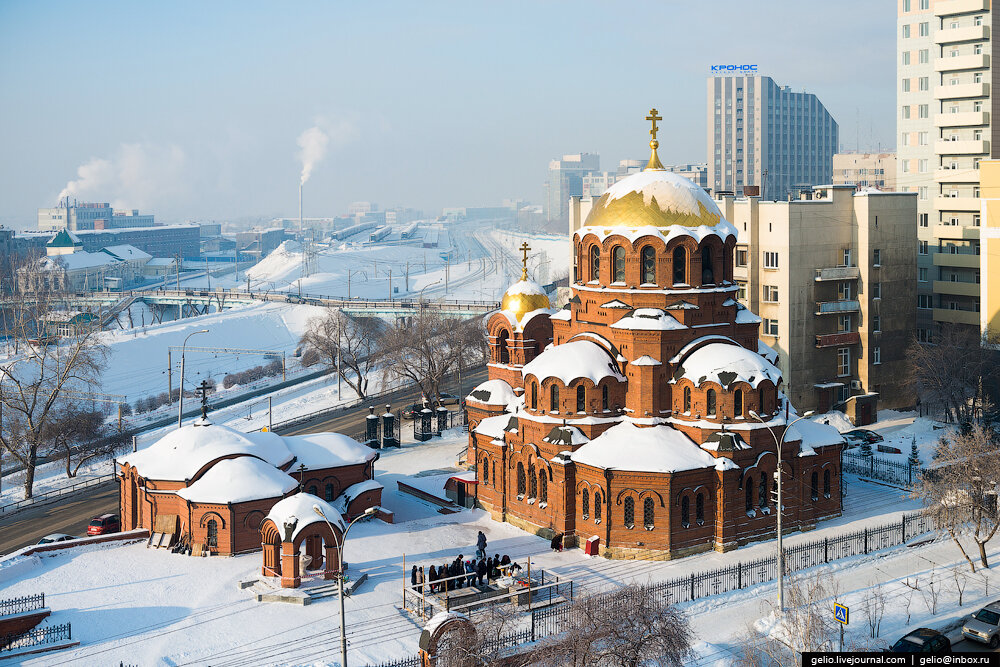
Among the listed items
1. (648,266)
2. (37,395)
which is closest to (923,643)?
(648,266)

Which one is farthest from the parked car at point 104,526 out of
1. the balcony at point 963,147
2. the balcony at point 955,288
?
the balcony at point 963,147

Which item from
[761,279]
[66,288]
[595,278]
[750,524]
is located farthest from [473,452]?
[66,288]

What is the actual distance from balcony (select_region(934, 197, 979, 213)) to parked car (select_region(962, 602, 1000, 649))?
4548cm

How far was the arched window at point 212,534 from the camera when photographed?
4050 cm

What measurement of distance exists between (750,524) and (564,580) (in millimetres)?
8940

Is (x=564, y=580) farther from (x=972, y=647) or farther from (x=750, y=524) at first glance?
(x=972, y=647)

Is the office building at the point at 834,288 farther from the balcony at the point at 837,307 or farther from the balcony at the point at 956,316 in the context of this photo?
the balcony at the point at 956,316

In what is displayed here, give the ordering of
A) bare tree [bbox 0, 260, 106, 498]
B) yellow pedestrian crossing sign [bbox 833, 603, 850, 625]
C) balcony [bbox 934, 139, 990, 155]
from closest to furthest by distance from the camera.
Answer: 1. yellow pedestrian crossing sign [bbox 833, 603, 850, 625]
2. bare tree [bbox 0, 260, 106, 498]
3. balcony [bbox 934, 139, 990, 155]

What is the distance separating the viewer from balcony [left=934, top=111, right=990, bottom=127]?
71.8 metres

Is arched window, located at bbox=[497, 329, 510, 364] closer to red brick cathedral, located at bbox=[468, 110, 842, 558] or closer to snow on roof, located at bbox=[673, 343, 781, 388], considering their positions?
red brick cathedral, located at bbox=[468, 110, 842, 558]

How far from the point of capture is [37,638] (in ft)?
106

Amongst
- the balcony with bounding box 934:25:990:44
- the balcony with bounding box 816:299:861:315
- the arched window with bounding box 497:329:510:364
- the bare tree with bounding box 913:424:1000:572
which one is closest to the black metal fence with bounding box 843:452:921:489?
the bare tree with bounding box 913:424:1000:572

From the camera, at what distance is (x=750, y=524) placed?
41.2 meters

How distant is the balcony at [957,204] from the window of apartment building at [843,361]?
1436 centimetres
